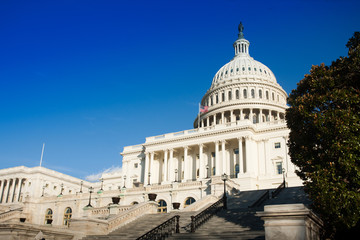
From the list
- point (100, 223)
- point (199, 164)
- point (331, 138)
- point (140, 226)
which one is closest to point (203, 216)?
point (140, 226)

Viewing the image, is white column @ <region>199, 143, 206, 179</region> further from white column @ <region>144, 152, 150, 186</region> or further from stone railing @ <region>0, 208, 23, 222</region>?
stone railing @ <region>0, 208, 23, 222</region>

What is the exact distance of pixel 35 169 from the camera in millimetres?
97750

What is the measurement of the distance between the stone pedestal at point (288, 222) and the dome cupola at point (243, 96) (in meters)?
69.0

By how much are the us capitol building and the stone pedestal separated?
54.8 feet

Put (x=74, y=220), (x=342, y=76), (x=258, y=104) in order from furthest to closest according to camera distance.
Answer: (x=258, y=104) < (x=74, y=220) < (x=342, y=76)

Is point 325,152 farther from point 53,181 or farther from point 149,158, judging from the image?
point 53,181

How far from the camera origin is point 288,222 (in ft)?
33.8

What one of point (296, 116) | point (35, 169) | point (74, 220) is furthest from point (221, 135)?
point (35, 169)

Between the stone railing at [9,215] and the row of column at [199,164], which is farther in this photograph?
the row of column at [199,164]

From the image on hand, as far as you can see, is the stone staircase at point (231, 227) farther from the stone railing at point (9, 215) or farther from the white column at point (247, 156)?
the stone railing at point (9, 215)

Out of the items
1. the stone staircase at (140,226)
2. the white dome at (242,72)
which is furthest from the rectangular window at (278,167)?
the white dome at (242,72)

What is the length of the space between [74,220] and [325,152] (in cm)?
1794

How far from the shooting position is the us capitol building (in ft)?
152

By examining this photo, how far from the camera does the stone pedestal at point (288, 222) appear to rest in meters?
10.2
